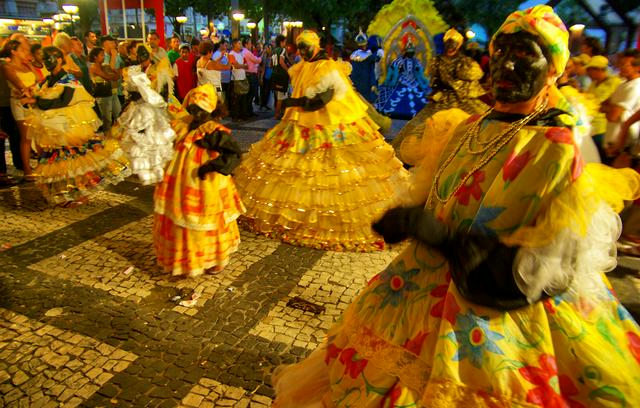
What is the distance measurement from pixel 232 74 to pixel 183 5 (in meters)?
33.8

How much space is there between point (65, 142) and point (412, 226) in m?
6.37

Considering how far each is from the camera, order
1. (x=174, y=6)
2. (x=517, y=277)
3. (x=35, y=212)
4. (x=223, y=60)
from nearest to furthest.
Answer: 1. (x=517, y=277)
2. (x=35, y=212)
3. (x=223, y=60)
4. (x=174, y=6)

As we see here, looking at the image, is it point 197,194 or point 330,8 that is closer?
point 197,194

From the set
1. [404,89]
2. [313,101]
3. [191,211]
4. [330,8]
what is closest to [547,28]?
[191,211]

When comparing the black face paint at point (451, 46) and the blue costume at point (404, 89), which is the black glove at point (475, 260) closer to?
the black face paint at point (451, 46)

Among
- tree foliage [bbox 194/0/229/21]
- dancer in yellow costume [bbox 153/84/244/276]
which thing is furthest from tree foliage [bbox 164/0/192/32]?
dancer in yellow costume [bbox 153/84/244/276]

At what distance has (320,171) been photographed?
550 centimetres

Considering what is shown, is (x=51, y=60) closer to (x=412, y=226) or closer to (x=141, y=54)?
(x=141, y=54)

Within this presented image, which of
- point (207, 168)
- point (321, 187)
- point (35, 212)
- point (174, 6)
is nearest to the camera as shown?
point (207, 168)

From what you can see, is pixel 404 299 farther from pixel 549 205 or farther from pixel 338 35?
pixel 338 35

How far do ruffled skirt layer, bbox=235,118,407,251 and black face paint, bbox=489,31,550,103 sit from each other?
3.57 meters

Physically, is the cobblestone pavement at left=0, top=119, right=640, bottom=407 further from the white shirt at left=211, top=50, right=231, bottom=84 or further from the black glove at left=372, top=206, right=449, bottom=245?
the white shirt at left=211, top=50, right=231, bottom=84

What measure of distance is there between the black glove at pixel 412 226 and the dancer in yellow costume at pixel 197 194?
2839 millimetres

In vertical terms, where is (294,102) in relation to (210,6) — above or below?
below
